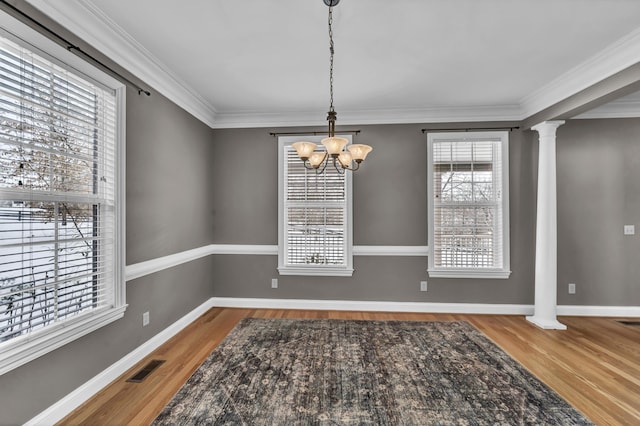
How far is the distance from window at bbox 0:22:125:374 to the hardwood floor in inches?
23.0

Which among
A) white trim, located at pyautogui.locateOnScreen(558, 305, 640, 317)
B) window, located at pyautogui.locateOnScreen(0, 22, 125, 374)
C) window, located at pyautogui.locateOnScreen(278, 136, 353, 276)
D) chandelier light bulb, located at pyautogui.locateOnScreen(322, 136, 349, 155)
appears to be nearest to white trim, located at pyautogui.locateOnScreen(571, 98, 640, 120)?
white trim, located at pyautogui.locateOnScreen(558, 305, 640, 317)

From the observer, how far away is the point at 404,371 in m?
2.64

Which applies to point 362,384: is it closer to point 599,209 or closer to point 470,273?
point 470,273

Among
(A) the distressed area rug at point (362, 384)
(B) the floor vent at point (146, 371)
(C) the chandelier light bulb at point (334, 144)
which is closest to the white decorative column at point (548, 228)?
(A) the distressed area rug at point (362, 384)

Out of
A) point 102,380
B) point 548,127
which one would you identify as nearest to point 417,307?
point 548,127

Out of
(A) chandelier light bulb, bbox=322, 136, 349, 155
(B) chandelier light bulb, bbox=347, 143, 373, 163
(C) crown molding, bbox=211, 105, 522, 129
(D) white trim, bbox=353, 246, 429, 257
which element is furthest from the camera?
(D) white trim, bbox=353, 246, 429, 257

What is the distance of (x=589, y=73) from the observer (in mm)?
2961

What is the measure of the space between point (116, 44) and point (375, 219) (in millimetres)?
3262

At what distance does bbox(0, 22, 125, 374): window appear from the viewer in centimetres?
174

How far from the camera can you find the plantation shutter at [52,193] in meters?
1.74

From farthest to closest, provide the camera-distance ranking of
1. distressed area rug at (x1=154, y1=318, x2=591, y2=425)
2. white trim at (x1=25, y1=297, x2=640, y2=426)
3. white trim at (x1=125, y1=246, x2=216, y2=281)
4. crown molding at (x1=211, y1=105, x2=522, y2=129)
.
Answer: crown molding at (x1=211, y1=105, x2=522, y2=129) → white trim at (x1=25, y1=297, x2=640, y2=426) → white trim at (x1=125, y1=246, x2=216, y2=281) → distressed area rug at (x1=154, y1=318, x2=591, y2=425)

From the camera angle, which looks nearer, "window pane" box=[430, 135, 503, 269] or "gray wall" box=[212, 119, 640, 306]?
"gray wall" box=[212, 119, 640, 306]

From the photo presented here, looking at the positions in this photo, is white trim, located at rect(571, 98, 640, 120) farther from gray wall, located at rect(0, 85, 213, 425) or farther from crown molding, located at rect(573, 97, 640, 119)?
gray wall, located at rect(0, 85, 213, 425)

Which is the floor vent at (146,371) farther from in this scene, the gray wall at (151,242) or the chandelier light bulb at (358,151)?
the chandelier light bulb at (358,151)
